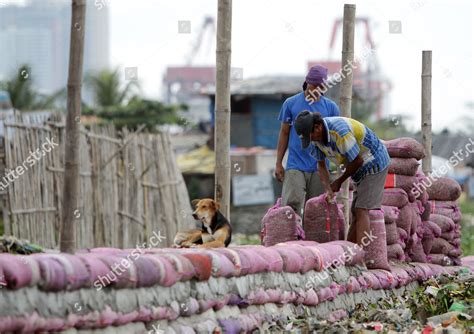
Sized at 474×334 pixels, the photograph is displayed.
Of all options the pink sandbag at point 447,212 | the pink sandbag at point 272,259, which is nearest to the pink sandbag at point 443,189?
the pink sandbag at point 447,212

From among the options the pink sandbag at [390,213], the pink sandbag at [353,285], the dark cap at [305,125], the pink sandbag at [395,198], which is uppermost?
the dark cap at [305,125]

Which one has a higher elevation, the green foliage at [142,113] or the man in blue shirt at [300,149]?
the man in blue shirt at [300,149]

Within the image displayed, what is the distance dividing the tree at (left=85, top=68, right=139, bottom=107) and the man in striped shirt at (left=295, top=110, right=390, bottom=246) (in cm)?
3466

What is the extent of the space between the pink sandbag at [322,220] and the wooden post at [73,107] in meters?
3.34

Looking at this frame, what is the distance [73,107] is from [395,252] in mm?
4788

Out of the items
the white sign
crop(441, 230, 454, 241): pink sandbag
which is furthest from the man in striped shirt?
the white sign

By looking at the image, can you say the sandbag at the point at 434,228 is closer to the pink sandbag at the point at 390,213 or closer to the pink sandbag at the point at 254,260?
the pink sandbag at the point at 390,213

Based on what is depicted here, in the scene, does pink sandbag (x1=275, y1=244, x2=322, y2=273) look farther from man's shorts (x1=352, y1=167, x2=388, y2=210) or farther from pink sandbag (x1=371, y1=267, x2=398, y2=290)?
man's shorts (x1=352, y1=167, x2=388, y2=210)

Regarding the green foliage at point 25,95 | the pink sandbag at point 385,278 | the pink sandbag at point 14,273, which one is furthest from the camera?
the green foliage at point 25,95

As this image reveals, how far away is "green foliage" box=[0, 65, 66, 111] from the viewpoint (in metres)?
39.0

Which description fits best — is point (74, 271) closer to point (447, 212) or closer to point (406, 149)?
point (406, 149)

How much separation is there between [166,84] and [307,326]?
440ft

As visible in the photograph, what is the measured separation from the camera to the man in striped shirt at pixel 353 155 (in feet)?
28.7

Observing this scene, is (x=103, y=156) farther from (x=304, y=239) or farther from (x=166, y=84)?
(x=166, y=84)
